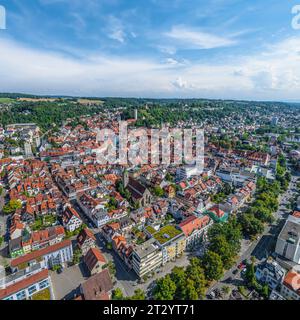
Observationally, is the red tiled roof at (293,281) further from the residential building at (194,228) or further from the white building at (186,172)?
the white building at (186,172)

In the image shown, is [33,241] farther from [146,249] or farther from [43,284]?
[146,249]

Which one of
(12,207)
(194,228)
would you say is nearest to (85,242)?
(194,228)

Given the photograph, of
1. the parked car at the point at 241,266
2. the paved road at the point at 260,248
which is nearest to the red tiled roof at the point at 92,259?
the paved road at the point at 260,248

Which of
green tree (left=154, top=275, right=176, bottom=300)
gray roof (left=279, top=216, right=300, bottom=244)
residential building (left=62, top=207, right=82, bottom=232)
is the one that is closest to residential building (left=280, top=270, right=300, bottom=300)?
gray roof (left=279, top=216, right=300, bottom=244)

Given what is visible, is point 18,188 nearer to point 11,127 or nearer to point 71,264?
point 71,264

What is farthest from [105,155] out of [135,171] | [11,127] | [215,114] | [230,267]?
[215,114]

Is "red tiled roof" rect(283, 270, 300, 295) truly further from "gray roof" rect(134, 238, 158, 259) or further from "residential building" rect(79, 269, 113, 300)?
"residential building" rect(79, 269, 113, 300)

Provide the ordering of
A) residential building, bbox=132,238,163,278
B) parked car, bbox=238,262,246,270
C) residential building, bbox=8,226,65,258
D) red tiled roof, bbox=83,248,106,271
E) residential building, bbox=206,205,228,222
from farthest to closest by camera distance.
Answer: residential building, bbox=206,205,228,222 → residential building, bbox=8,226,65,258 → parked car, bbox=238,262,246,270 → red tiled roof, bbox=83,248,106,271 → residential building, bbox=132,238,163,278

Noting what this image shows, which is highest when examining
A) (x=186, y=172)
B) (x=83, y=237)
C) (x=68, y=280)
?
(x=186, y=172)
